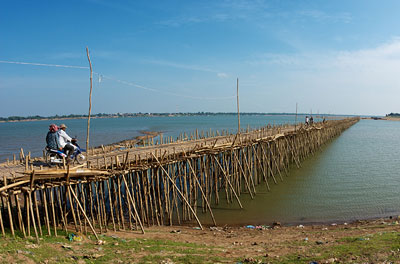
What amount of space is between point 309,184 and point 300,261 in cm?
1281

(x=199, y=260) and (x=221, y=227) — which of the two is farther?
(x=221, y=227)

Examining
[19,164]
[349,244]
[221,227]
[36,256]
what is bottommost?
[221,227]

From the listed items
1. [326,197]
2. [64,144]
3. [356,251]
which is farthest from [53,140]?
[326,197]

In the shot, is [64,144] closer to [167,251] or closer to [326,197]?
[167,251]

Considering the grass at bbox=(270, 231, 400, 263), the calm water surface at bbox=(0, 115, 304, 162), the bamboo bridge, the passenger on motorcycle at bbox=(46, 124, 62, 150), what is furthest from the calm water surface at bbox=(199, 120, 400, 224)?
the calm water surface at bbox=(0, 115, 304, 162)

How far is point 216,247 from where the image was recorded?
9.34 m

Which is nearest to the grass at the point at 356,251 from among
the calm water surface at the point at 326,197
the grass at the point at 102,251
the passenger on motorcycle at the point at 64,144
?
the grass at the point at 102,251

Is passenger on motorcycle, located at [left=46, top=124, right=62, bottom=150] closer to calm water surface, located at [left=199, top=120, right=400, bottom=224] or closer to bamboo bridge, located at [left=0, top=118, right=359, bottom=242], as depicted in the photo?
bamboo bridge, located at [left=0, top=118, right=359, bottom=242]

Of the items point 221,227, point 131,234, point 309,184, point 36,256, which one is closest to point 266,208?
point 221,227

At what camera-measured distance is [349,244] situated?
28.7ft

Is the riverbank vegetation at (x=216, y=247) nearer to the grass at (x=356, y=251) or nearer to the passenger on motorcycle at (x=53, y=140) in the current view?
the grass at (x=356, y=251)

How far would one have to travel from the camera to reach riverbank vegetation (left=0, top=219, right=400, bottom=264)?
730 centimetres

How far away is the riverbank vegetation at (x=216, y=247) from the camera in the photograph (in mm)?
7305

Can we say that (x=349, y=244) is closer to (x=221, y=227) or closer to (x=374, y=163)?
(x=221, y=227)
